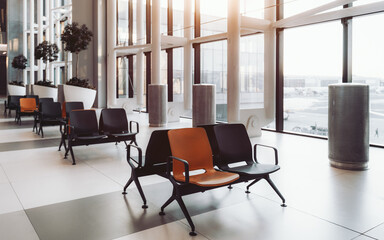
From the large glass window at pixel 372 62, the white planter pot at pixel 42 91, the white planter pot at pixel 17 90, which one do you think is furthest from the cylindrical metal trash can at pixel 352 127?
the white planter pot at pixel 17 90

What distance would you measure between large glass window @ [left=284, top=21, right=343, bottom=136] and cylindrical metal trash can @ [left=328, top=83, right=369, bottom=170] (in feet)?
9.57

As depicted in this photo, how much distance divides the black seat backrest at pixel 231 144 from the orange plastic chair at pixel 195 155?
14cm

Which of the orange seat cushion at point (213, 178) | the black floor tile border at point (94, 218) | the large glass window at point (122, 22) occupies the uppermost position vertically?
the large glass window at point (122, 22)

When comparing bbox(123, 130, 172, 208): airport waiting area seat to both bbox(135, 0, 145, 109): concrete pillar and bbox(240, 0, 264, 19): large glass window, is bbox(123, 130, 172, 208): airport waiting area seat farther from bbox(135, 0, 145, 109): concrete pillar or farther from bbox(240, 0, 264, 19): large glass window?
bbox(135, 0, 145, 109): concrete pillar

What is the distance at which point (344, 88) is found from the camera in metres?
5.67

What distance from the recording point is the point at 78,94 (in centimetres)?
1462

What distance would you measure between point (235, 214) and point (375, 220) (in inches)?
55.6

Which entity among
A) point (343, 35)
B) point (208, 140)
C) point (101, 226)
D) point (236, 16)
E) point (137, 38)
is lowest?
point (101, 226)

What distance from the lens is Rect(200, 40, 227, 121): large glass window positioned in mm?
12273

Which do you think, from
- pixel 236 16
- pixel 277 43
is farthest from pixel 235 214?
pixel 277 43

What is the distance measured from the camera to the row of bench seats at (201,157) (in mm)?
3619

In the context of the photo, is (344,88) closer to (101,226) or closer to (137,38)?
(101,226)

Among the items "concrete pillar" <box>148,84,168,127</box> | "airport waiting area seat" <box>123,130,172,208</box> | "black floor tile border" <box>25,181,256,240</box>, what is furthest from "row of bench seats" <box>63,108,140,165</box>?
"concrete pillar" <box>148,84,168,127</box>

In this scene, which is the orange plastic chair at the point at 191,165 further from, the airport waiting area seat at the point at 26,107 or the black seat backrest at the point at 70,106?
the airport waiting area seat at the point at 26,107
